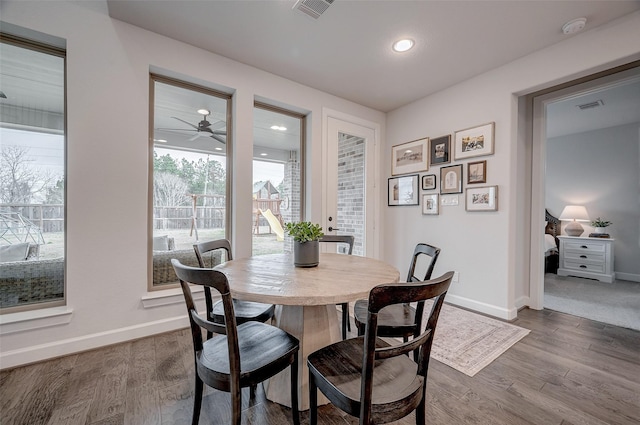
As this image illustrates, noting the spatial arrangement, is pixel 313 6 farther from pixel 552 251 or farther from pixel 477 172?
pixel 552 251

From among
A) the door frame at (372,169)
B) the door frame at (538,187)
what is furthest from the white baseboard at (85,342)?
the door frame at (538,187)

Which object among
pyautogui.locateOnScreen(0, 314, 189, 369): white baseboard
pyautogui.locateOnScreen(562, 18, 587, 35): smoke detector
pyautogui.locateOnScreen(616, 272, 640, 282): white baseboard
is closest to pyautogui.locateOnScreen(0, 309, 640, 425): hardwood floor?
pyautogui.locateOnScreen(0, 314, 189, 369): white baseboard

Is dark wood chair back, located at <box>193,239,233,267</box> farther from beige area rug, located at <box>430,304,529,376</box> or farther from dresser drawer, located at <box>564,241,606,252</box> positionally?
dresser drawer, located at <box>564,241,606,252</box>

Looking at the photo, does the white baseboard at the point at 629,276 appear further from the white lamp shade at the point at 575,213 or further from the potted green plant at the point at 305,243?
the potted green plant at the point at 305,243

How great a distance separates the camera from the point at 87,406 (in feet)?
4.91

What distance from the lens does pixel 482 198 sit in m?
2.89

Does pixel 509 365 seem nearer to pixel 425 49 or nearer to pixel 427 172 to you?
pixel 427 172

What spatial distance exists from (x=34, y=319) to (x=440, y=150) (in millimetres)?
4108

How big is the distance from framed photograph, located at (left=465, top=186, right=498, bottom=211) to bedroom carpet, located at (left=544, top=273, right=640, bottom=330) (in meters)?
1.50

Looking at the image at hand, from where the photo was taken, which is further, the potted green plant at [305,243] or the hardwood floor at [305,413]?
the potted green plant at [305,243]

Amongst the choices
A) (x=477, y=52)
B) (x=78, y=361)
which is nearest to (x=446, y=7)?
(x=477, y=52)

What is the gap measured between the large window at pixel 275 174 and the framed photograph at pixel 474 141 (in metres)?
1.90

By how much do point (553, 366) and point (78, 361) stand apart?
11.3 ft

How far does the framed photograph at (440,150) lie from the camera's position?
3.22 meters
